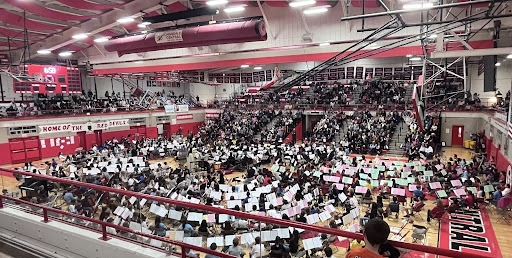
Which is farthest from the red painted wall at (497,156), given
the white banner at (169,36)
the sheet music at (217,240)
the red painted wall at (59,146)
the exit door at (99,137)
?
the red painted wall at (59,146)

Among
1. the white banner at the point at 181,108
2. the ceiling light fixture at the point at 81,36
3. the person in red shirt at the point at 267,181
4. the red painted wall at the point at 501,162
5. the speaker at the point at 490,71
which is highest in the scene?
the ceiling light fixture at the point at 81,36

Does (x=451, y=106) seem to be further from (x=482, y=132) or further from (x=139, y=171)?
(x=139, y=171)

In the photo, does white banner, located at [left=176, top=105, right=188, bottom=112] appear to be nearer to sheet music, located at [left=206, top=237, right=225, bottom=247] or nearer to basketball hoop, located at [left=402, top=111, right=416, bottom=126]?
basketball hoop, located at [left=402, top=111, right=416, bottom=126]

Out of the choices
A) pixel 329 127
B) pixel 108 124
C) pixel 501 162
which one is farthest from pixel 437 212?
Answer: pixel 108 124

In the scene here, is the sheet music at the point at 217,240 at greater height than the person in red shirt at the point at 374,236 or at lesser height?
lesser

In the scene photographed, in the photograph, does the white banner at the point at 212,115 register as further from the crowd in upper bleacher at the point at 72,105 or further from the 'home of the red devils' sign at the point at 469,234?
the 'home of the red devils' sign at the point at 469,234

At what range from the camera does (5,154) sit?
834 inches

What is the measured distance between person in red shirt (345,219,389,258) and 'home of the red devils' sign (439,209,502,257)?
8.28m

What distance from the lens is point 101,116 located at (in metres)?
26.7

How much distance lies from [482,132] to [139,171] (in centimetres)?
2366

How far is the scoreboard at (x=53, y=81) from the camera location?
22406 mm

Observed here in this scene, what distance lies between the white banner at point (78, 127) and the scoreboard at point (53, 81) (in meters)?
3.11

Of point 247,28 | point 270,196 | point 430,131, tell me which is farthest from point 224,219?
point 430,131

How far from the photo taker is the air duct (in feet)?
30.8
